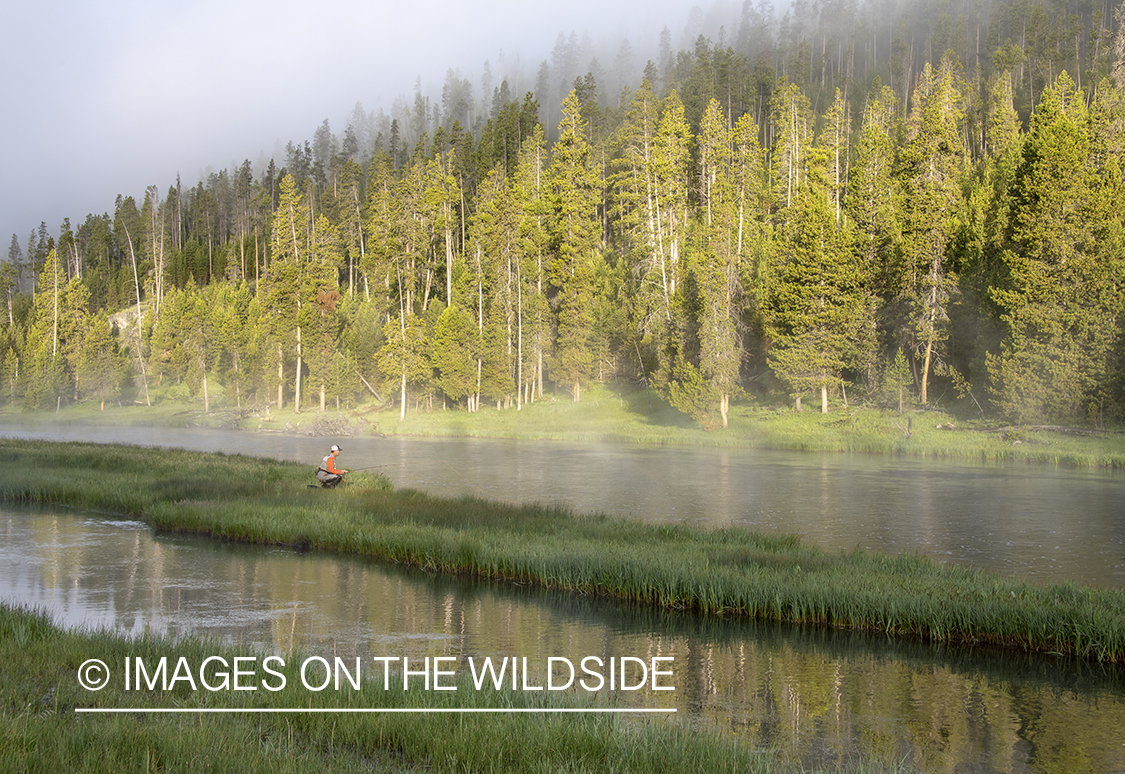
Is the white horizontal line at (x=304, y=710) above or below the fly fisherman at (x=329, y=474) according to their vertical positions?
below

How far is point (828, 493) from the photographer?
30.3 meters

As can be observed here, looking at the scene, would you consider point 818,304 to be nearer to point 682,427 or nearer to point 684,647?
point 682,427

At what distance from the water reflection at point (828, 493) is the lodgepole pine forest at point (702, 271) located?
10.1 metres

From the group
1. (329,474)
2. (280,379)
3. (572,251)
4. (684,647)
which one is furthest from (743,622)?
(280,379)

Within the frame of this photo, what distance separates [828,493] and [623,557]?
15.7m

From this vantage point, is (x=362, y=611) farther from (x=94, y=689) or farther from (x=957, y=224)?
(x=957, y=224)

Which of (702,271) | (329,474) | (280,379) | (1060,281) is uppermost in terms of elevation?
(702,271)

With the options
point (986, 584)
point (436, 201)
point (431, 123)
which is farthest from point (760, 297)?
point (431, 123)

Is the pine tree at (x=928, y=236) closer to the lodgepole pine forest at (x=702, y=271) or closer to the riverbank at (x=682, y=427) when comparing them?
the lodgepole pine forest at (x=702, y=271)

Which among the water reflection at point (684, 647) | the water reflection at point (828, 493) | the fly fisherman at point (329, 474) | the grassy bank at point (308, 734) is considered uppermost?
the fly fisherman at point (329, 474)

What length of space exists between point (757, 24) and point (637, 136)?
113 metres

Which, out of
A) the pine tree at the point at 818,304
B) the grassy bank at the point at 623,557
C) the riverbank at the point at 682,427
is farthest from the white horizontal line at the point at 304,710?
the pine tree at the point at 818,304

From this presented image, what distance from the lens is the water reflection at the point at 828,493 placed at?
68.0 ft

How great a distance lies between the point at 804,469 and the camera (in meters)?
38.6
